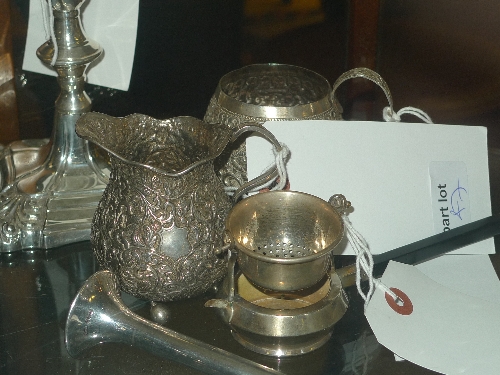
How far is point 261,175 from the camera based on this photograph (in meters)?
0.78

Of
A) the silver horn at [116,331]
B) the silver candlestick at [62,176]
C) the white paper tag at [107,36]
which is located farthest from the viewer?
the white paper tag at [107,36]

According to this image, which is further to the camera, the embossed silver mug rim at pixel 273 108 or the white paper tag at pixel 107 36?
the white paper tag at pixel 107 36

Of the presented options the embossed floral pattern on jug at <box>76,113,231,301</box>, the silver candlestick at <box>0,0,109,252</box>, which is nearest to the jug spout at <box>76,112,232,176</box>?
the embossed floral pattern on jug at <box>76,113,231,301</box>

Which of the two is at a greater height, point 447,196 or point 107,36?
point 107,36

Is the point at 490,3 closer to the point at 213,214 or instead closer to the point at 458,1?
the point at 458,1

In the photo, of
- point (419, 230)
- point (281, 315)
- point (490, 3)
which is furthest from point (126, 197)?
point (490, 3)

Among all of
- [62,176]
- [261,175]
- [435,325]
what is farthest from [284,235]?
[62,176]

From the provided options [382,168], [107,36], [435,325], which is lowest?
[435,325]

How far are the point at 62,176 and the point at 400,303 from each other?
42cm

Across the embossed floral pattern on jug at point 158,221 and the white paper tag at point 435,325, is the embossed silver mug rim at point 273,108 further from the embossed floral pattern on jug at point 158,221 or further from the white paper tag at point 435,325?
the white paper tag at point 435,325

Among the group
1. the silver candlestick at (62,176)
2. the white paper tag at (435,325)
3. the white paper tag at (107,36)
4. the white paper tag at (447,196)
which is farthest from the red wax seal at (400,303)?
the white paper tag at (107,36)

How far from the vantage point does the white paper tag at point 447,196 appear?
2.90 ft

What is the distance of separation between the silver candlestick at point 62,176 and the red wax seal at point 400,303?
0.36 metres
